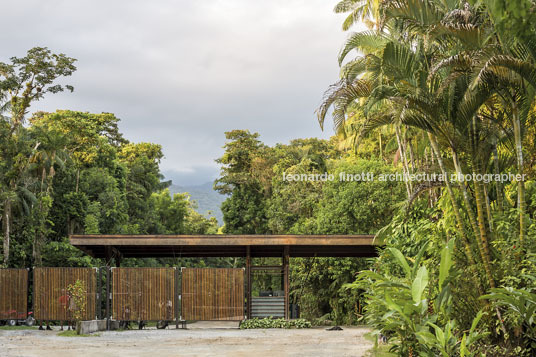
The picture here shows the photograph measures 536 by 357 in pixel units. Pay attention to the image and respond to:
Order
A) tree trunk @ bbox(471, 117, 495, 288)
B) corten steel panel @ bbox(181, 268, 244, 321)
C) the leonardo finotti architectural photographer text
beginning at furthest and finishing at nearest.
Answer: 1. corten steel panel @ bbox(181, 268, 244, 321)
2. the leonardo finotti architectural photographer text
3. tree trunk @ bbox(471, 117, 495, 288)

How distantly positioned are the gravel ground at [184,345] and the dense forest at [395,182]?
1.43 metres

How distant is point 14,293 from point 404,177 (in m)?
11.6

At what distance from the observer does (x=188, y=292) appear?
17.1 meters

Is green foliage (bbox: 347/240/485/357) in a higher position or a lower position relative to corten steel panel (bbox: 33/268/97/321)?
higher

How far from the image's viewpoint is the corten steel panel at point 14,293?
1736 cm

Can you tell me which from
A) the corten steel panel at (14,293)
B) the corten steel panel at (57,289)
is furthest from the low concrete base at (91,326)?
the corten steel panel at (14,293)

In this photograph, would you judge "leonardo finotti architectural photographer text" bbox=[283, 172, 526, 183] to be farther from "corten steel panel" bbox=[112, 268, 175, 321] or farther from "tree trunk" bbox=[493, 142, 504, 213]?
"corten steel panel" bbox=[112, 268, 175, 321]

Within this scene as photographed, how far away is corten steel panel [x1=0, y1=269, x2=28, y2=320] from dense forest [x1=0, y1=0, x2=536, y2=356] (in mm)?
6311

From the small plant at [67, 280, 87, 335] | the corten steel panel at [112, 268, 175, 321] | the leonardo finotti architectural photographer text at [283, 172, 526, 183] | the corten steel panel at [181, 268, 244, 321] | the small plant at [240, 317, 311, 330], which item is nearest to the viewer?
the leonardo finotti architectural photographer text at [283, 172, 526, 183]

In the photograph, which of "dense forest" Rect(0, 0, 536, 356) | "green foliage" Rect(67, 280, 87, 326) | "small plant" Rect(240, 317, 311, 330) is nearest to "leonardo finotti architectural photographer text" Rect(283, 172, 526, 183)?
"dense forest" Rect(0, 0, 536, 356)

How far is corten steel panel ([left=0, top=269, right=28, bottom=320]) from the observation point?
17359 mm

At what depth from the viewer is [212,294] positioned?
17219 millimetres

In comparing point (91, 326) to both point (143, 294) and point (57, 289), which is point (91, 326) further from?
point (57, 289)

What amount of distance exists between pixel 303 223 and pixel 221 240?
12.6 metres
